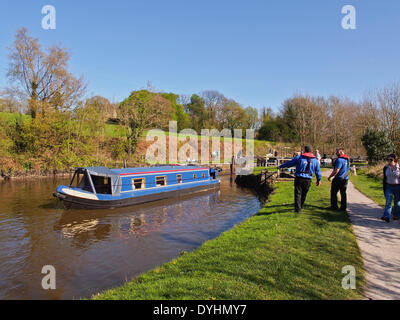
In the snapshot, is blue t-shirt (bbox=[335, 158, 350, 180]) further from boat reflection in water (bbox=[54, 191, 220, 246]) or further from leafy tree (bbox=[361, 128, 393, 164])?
leafy tree (bbox=[361, 128, 393, 164])

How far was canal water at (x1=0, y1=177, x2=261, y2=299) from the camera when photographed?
638 centimetres

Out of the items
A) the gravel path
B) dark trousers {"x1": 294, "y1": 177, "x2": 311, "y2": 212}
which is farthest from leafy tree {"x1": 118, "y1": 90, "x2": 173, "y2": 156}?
the gravel path

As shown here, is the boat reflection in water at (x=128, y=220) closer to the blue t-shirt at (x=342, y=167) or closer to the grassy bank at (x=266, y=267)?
the grassy bank at (x=266, y=267)

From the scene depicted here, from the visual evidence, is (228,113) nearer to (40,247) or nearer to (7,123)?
(7,123)

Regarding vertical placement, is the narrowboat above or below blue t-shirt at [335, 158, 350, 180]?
below

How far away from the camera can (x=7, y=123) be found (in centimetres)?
2745

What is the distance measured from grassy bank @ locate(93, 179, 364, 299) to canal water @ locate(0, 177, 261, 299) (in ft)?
5.62

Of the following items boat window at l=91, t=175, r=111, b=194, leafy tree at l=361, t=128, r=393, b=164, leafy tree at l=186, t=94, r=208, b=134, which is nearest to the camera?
boat window at l=91, t=175, r=111, b=194

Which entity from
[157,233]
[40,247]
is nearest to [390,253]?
[157,233]

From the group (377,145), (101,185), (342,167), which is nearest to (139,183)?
(101,185)

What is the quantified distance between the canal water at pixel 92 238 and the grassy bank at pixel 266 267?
1712 millimetres

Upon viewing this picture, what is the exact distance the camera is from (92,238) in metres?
9.48

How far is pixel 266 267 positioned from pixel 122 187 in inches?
421
